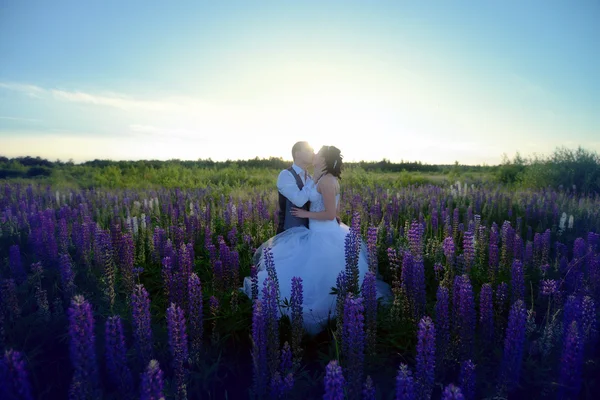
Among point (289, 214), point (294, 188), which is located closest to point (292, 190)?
point (294, 188)

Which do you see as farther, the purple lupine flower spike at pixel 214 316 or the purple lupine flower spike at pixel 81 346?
the purple lupine flower spike at pixel 214 316

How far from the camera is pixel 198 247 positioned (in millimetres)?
6309

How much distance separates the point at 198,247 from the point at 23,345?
3.07 metres

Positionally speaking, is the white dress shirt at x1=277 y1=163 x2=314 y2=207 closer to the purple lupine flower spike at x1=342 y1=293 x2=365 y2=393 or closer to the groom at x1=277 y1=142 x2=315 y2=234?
the groom at x1=277 y1=142 x2=315 y2=234

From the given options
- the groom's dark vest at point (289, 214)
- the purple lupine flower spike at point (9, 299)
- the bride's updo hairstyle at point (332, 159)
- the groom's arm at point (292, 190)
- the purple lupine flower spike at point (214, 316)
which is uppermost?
the bride's updo hairstyle at point (332, 159)

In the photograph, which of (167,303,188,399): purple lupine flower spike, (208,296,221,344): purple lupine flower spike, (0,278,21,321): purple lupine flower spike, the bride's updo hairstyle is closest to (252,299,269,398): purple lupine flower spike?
(167,303,188,399): purple lupine flower spike

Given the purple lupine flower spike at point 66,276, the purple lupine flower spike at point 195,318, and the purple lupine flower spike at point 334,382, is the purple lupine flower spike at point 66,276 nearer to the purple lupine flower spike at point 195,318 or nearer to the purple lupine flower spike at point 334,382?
the purple lupine flower spike at point 195,318

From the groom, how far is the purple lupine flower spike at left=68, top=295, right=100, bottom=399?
340 cm

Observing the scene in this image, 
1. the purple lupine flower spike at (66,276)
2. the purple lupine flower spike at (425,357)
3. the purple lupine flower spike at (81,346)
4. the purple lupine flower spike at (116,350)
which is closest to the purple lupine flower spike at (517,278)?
the purple lupine flower spike at (425,357)

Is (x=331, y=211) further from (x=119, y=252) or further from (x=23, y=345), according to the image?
(x=23, y=345)

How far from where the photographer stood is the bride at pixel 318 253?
433 cm

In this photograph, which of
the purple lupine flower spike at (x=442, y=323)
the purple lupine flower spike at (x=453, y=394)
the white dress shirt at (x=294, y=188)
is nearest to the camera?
the purple lupine flower spike at (x=453, y=394)

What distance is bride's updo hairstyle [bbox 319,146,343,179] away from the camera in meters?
4.90

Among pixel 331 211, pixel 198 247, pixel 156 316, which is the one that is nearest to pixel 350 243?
pixel 331 211
